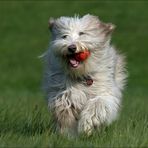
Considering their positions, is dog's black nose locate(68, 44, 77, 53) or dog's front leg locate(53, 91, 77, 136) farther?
dog's front leg locate(53, 91, 77, 136)

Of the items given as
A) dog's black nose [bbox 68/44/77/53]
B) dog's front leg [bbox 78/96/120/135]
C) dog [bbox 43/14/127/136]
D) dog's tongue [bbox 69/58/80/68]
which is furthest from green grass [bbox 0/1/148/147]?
dog's black nose [bbox 68/44/77/53]

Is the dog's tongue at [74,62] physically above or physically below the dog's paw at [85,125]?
above

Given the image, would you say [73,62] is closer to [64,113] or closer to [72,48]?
[72,48]

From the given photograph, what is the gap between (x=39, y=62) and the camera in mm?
28906

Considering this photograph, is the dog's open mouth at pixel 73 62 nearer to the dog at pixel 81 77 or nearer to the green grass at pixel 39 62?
the dog at pixel 81 77

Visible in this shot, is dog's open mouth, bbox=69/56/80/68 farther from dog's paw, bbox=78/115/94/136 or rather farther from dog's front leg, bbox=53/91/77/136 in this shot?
dog's paw, bbox=78/115/94/136

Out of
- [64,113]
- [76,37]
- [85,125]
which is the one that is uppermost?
[76,37]

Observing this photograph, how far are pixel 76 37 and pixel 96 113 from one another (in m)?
0.93

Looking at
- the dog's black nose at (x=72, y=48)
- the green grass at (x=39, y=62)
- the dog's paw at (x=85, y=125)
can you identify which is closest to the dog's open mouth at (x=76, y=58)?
the dog's black nose at (x=72, y=48)

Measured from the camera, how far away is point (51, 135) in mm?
8812

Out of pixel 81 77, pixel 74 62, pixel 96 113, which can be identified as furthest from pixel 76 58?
pixel 96 113

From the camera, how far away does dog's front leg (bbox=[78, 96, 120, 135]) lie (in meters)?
9.61

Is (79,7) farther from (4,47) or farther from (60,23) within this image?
(60,23)

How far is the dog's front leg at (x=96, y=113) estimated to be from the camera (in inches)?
378
